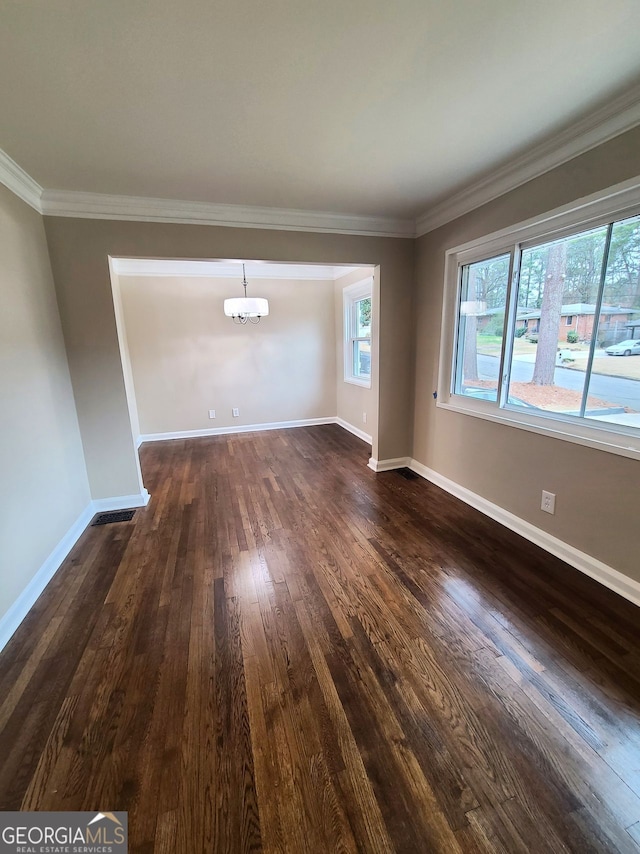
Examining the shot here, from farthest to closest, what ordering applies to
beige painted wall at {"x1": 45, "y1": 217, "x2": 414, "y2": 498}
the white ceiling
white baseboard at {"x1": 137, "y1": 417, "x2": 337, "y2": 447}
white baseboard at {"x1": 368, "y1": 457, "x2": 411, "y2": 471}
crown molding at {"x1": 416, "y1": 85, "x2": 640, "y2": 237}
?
white baseboard at {"x1": 137, "y1": 417, "x2": 337, "y2": 447} → white baseboard at {"x1": 368, "y1": 457, "x2": 411, "y2": 471} → beige painted wall at {"x1": 45, "y1": 217, "x2": 414, "y2": 498} → crown molding at {"x1": 416, "y1": 85, "x2": 640, "y2": 237} → the white ceiling

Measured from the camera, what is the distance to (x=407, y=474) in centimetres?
379

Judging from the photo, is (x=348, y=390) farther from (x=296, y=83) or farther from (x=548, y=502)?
→ (x=296, y=83)

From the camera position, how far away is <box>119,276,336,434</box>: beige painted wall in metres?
5.06

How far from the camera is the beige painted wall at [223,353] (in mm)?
5059

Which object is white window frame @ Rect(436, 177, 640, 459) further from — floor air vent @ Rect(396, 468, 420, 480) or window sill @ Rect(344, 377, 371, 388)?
window sill @ Rect(344, 377, 371, 388)

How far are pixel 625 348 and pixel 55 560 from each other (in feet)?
12.2

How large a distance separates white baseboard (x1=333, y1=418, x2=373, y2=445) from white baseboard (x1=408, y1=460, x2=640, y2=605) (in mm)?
1695

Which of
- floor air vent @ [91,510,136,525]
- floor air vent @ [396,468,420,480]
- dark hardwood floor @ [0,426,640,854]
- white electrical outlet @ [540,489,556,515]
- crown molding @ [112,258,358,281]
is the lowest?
floor air vent @ [91,510,136,525]

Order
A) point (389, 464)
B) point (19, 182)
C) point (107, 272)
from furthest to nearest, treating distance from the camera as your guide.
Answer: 1. point (389, 464)
2. point (107, 272)
3. point (19, 182)

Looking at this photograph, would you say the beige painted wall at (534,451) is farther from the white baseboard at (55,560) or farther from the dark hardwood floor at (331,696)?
the white baseboard at (55,560)

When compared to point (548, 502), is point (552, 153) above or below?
above

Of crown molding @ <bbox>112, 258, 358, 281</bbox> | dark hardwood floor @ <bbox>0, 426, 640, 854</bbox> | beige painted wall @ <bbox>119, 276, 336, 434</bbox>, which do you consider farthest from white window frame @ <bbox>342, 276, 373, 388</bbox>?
dark hardwood floor @ <bbox>0, 426, 640, 854</bbox>

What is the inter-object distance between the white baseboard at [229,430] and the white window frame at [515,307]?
9.71 ft

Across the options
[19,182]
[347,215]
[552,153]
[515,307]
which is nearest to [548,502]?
[515,307]
